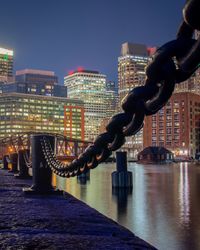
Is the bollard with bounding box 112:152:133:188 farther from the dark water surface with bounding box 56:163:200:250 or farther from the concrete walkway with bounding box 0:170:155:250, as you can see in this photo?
the concrete walkway with bounding box 0:170:155:250

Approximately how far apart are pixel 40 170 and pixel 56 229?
18.5ft

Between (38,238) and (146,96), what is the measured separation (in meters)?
3.99

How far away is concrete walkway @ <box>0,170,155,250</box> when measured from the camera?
607 centimetres

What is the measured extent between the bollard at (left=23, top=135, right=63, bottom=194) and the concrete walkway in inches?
65.9

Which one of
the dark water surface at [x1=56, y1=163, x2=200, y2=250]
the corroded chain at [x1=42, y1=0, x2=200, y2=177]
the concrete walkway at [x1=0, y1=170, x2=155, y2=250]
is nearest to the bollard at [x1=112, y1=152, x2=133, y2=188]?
the dark water surface at [x1=56, y1=163, x2=200, y2=250]

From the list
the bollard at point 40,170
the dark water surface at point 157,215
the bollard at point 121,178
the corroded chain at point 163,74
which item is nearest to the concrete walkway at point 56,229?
the bollard at point 40,170

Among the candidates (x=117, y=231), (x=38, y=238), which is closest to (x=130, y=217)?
(x=117, y=231)

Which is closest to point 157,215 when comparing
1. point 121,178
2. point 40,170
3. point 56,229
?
point 40,170

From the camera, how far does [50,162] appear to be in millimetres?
12406

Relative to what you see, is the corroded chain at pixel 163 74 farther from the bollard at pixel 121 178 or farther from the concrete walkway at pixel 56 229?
the bollard at pixel 121 178

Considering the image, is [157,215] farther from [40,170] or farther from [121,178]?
[121,178]

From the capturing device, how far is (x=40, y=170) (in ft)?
43.1

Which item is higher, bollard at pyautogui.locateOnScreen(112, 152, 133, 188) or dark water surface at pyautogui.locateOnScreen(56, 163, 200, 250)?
bollard at pyautogui.locateOnScreen(112, 152, 133, 188)

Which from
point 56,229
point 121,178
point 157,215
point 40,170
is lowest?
point 157,215
